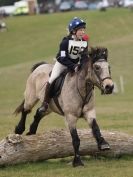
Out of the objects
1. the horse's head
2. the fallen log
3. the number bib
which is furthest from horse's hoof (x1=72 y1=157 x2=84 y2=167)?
the number bib

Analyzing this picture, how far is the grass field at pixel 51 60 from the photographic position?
1121 centimetres

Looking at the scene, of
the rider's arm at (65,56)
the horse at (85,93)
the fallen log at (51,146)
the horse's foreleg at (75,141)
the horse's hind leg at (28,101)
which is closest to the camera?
the horse at (85,93)

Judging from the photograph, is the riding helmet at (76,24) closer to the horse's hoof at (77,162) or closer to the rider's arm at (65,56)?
the rider's arm at (65,56)

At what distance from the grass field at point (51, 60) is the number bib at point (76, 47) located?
2086mm

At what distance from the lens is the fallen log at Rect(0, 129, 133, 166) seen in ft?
36.8

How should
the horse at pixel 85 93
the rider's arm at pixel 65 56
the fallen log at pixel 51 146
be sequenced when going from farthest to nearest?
the rider's arm at pixel 65 56 → the fallen log at pixel 51 146 → the horse at pixel 85 93

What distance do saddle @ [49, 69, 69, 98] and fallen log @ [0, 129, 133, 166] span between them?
768 mm

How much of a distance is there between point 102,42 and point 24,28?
13.4m

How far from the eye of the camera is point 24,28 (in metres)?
70.2

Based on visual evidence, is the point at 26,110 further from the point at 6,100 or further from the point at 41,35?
the point at 41,35

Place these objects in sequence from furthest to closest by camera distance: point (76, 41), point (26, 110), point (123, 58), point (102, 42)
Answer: point (102, 42)
point (123, 58)
point (26, 110)
point (76, 41)

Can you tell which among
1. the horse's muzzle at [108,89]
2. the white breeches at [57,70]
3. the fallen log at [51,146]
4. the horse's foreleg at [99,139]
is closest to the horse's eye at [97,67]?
the horse's muzzle at [108,89]

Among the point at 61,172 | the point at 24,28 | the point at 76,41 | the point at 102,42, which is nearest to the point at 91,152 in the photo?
the point at 61,172

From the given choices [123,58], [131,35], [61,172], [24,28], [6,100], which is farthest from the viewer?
[24,28]
